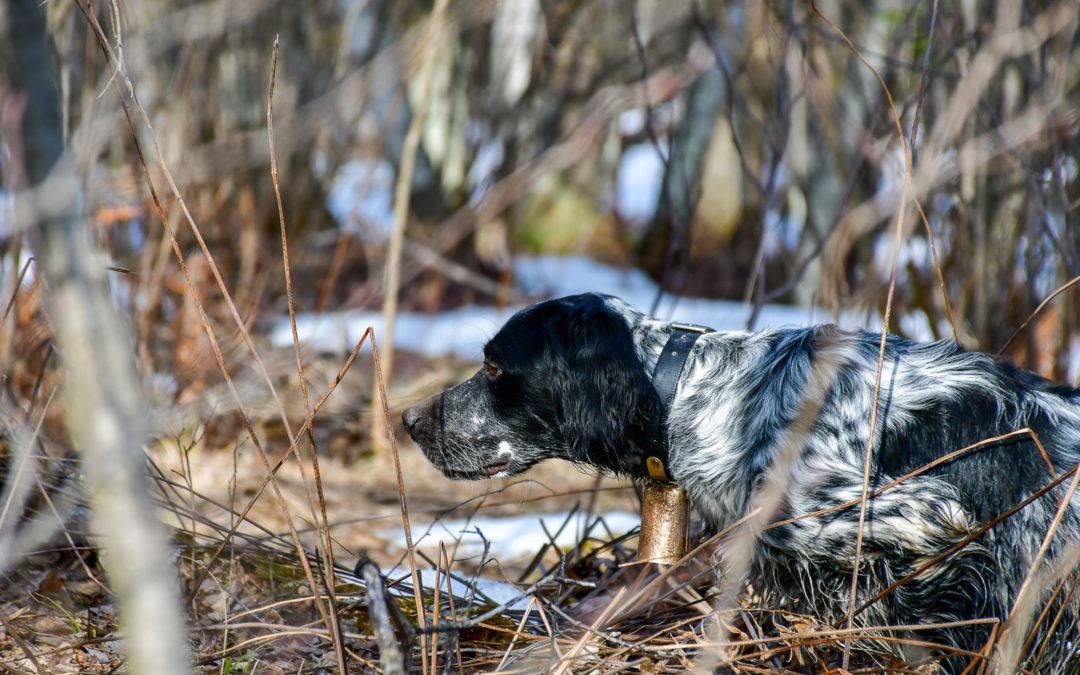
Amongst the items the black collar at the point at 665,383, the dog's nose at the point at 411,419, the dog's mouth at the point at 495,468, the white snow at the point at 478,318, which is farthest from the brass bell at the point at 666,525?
the white snow at the point at 478,318

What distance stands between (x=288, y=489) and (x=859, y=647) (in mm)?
2924

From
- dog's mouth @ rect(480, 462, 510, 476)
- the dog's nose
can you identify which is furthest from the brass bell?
the dog's nose

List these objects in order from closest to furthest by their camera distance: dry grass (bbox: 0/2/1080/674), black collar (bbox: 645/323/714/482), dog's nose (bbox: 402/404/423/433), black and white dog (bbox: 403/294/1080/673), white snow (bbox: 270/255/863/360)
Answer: dry grass (bbox: 0/2/1080/674), black and white dog (bbox: 403/294/1080/673), black collar (bbox: 645/323/714/482), dog's nose (bbox: 402/404/423/433), white snow (bbox: 270/255/863/360)

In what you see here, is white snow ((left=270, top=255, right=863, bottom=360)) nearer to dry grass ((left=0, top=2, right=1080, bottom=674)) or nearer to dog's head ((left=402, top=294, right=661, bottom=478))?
dry grass ((left=0, top=2, right=1080, bottom=674))

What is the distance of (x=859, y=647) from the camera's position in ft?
6.74

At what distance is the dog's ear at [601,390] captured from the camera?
2.46 meters

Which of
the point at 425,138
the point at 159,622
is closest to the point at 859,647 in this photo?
the point at 159,622

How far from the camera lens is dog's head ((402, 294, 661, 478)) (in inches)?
97.4

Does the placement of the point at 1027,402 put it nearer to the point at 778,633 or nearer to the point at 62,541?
the point at 778,633

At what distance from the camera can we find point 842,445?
7.39 ft

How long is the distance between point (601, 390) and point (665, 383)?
19 centimetres

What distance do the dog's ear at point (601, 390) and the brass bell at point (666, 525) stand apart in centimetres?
11

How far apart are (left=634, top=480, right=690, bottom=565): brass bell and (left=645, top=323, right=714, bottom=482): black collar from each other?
0.07m

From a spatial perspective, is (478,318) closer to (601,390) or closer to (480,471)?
(480,471)
